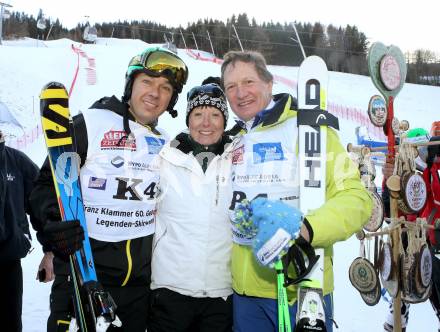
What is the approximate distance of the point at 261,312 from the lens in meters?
2.16

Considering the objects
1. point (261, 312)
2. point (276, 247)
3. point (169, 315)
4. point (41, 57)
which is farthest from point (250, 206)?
point (41, 57)

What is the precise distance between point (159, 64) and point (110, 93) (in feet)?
62.5

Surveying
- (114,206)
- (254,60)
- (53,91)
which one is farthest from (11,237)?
(254,60)

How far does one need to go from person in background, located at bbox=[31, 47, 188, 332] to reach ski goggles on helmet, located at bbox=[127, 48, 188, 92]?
28 centimetres

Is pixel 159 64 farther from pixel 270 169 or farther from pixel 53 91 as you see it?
pixel 270 169

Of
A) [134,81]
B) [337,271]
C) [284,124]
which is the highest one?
[134,81]

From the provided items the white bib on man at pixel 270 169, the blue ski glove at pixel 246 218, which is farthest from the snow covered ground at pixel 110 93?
the blue ski glove at pixel 246 218

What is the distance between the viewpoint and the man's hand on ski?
195 cm

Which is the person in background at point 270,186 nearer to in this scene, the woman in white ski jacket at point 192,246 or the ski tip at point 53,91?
the woman in white ski jacket at point 192,246

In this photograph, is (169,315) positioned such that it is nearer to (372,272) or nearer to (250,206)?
(250,206)

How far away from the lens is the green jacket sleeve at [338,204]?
177cm

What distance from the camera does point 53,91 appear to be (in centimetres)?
216

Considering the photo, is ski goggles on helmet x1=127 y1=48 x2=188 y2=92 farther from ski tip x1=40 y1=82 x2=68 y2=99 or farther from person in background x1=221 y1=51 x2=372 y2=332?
person in background x1=221 y1=51 x2=372 y2=332

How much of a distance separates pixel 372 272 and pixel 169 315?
245cm
